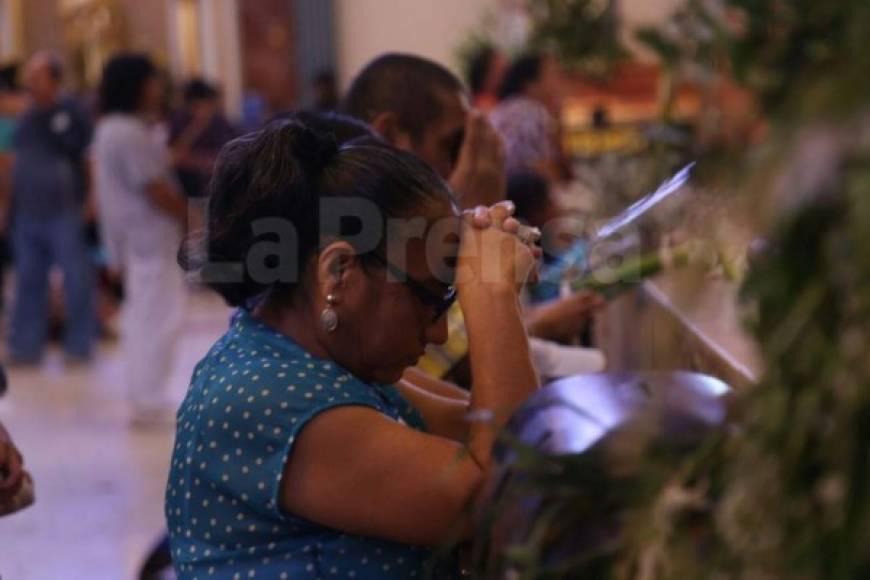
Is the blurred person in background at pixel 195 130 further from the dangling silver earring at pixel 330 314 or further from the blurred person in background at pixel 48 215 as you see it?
the dangling silver earring at pixel 330 314

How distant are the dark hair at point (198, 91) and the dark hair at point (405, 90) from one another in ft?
26.5

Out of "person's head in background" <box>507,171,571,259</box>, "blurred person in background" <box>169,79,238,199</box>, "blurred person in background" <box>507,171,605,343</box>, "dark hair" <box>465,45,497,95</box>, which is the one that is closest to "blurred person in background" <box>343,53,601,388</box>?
"blurred person in background" <box>507,171,605,343</box>

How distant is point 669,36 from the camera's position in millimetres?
999

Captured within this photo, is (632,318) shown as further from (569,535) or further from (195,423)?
(569,535)

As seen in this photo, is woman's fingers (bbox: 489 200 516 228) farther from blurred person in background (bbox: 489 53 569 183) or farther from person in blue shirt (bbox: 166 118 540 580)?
blurred person in background (bbox: 489 53 569 183)

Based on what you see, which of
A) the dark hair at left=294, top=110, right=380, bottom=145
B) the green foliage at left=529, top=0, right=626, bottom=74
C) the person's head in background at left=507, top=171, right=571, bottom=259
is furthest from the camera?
the green foliage at left=529, top=0, right=626, bottom=74

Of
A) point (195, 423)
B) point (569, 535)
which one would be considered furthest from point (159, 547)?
point (569, 535)

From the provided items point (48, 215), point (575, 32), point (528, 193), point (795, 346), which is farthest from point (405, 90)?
point (575, 32)

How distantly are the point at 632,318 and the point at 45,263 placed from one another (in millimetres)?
5480

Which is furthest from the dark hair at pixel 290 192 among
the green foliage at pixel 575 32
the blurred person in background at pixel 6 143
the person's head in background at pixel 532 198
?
the green foliage at pixel 575 32

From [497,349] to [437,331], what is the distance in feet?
0.37

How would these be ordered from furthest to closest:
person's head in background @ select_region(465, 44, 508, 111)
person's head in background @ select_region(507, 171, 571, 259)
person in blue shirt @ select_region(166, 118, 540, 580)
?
person's head in background @ select_region(465, 44, 508, 111)
person's head in background @ select_region(507, 171, 571, 259)
person in blue shirt @ select_region(166, 118, 540, 580)

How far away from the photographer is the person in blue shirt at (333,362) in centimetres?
162

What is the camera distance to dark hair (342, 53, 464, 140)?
8.96 feet
